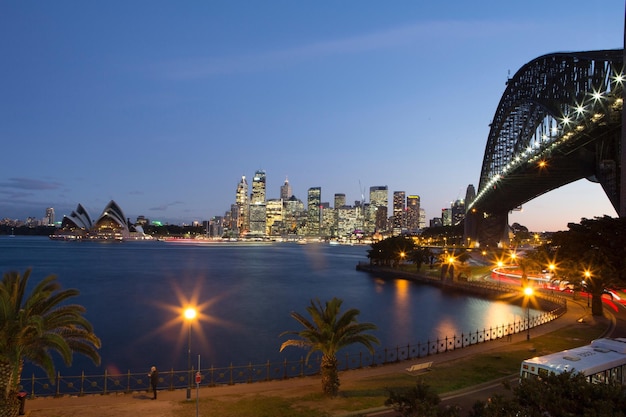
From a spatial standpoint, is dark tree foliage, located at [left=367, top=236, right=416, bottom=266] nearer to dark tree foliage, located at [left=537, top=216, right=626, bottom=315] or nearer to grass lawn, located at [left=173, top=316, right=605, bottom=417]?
dark tree foliage, located at [left=537, top=216, right=626, bottom=315]

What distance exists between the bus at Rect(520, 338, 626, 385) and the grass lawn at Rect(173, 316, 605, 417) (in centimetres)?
389

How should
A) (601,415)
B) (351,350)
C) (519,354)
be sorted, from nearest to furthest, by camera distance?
(601,415)
(519,354)
(351,350)

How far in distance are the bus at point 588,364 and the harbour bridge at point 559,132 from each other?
22.8 m

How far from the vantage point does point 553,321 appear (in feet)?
120

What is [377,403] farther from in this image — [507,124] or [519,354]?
[507,124]

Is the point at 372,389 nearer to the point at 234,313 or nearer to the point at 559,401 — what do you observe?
the point at 559,401

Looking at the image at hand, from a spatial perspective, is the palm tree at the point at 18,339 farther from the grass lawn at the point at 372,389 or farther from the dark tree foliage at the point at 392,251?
the dark tree foliage at the point at 392,251

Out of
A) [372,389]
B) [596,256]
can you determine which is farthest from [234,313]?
[372,389]

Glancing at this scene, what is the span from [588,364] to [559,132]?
48.9m

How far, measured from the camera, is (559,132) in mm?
59500

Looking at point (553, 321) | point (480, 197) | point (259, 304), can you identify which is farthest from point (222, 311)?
point (480, 197)

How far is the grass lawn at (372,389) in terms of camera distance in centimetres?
1780

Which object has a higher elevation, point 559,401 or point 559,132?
point 559,132

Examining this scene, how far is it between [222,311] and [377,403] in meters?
43.7
